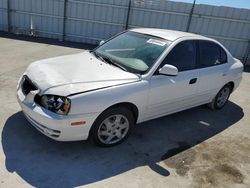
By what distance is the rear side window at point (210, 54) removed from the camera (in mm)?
5191

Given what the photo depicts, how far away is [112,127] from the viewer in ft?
13.3

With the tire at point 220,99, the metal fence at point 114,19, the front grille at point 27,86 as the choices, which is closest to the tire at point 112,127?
the front grille at point 27,86

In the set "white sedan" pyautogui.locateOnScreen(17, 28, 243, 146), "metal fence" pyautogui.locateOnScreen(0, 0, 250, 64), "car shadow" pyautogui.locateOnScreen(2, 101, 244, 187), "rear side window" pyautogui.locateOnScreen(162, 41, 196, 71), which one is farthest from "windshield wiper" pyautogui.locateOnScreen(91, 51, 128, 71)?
"metal fence" pyautogui.locateOnScreen(0, 0, 250, 64)

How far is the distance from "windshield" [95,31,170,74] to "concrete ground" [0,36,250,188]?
45.6 inches

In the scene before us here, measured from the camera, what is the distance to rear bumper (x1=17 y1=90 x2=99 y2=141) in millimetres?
3494

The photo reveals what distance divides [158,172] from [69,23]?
410 inches

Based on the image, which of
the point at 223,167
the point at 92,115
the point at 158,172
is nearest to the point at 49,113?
the point at 92,115

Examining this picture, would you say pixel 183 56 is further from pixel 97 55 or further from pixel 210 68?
pixel 97 55

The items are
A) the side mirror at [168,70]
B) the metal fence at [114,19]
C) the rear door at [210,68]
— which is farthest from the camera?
the metal fence at [114,19]

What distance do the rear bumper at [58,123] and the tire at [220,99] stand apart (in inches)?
126

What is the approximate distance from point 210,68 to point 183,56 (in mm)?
829

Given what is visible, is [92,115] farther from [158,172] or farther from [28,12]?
[28,12]

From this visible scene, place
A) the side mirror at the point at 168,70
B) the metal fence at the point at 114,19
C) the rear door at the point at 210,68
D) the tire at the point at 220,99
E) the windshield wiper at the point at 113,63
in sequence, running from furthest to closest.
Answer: the metal fence at the point at 114,19 < the tire at the point at 220,99 < the rear door at the point at 210,68 < the windshield wiper at the point at 113,63 < the side mirror at the point at 168,70

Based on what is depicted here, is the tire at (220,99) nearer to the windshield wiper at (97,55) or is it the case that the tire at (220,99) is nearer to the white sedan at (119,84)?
the white sedan at (119,84)
